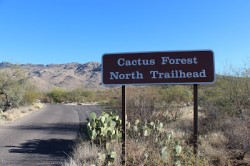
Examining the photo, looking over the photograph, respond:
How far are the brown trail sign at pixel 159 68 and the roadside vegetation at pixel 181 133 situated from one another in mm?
573

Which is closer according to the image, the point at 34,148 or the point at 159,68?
the point at 159,68

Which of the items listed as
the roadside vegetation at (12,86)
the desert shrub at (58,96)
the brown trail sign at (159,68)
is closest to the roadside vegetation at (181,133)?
the brown trail sign at (159,68)

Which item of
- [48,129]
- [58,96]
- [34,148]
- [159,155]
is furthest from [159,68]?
[58,96]

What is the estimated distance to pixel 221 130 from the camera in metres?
15.3

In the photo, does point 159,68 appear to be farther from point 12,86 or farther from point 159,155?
point 12,86

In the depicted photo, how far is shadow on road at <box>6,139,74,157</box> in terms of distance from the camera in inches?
511

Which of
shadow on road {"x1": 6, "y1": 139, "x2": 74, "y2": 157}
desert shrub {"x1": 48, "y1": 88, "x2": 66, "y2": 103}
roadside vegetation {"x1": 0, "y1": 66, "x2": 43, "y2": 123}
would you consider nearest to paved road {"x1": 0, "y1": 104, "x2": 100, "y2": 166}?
shadow on road {"x1": 6, "y1": 139, "x2": 74, "y2": 157}

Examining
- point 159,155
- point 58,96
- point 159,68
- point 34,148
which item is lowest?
point 34,148

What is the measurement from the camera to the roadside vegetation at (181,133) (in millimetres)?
9094

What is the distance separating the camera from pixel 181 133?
600 inches

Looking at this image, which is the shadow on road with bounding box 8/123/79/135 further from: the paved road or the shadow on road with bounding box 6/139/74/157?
the shadow on road with bounding box 6/139/74/157

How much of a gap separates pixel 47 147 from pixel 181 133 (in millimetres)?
4883

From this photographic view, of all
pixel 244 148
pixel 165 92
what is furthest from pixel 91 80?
pixel 244 148

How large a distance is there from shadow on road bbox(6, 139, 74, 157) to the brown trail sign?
4.08 meters
